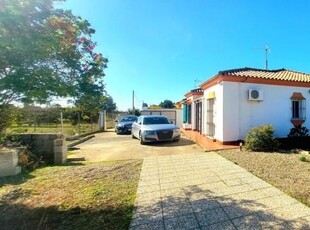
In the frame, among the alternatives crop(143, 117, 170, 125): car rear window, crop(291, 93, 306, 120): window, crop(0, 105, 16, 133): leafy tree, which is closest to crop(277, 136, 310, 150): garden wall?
crop(291, 93, 306, 120): window

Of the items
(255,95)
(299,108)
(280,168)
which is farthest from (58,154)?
(299,108)

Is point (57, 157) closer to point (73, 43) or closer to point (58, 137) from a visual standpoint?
point (58, 137)

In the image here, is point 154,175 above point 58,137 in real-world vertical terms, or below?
below

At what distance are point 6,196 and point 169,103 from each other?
6110 centimetres

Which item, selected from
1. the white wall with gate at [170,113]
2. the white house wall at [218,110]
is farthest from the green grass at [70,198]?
the white wall with gate at [170,113]

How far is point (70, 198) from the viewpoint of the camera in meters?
5.13

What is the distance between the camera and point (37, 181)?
651 cm

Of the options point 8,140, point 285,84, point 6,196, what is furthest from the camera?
point 285,84

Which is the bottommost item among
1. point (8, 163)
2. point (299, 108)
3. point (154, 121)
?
point (8, 163)

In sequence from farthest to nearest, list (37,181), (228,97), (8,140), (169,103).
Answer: (169,103)
(228,97)
(8,140)
(37,181)

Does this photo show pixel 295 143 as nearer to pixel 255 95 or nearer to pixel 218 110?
pixel 255 95

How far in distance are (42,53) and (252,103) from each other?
10.5 metres

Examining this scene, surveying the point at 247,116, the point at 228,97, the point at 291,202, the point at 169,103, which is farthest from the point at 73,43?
the point at 169,103

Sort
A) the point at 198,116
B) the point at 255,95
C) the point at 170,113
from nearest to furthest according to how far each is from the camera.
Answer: the point at 255,95 → the point at 198,116 → the point at 170,113
